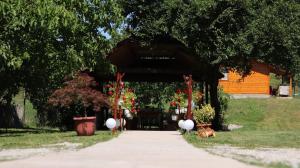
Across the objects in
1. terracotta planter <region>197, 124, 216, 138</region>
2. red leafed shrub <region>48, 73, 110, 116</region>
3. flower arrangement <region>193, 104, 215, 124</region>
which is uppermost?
red leafed shrub <region>48, 73, 110, 116</region>

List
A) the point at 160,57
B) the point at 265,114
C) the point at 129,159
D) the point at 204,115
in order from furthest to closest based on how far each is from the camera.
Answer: the point at 265,114
the point at 160,57
the point at 204,115
the point at 129,159

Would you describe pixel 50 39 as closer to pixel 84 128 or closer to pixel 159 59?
pixel 84 128

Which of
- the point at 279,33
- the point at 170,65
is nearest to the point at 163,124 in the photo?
the point at 170,65

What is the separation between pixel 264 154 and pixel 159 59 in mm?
18352

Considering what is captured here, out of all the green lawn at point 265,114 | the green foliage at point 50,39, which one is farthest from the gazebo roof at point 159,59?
the green lawn at point 265,114

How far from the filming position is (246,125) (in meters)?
31.6

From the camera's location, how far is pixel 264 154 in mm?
13492

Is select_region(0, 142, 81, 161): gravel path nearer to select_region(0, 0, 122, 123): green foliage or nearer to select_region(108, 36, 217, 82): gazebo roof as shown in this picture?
select_region(0, 0, 122, 123): green foliage

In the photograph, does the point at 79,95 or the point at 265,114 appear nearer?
the point at 79,95

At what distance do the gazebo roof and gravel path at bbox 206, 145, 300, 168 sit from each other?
34.6 feet

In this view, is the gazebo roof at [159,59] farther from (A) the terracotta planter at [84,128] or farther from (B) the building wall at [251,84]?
(B) the building wall at [251,84]

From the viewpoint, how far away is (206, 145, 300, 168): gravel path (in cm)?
1202

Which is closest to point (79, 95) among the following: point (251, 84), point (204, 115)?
point (204, 115)

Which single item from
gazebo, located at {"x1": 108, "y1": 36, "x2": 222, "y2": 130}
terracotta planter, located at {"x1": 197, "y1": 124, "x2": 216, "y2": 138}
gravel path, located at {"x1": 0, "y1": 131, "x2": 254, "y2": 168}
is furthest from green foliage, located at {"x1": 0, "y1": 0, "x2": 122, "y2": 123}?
gravel path, located at {"x1": 0, "y1": 131, "x2": 254, "y2": 168}
